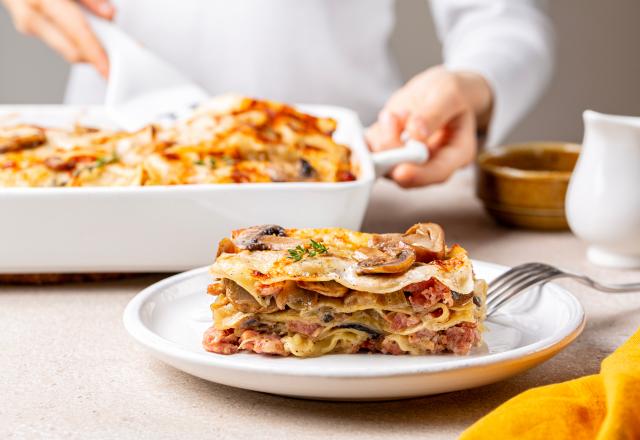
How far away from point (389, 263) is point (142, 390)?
0.42 metres

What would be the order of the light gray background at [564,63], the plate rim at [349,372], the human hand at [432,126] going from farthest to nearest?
the light gray background at [564,63], the human hand at [432,126], the plate rim at [349,372]

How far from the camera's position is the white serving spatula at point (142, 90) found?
8.46 feet

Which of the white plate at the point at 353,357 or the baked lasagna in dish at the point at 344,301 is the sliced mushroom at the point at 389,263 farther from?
the white plate at the point at 353,357

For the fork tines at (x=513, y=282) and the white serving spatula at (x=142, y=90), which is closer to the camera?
the fork tines at (x=513, y=282)

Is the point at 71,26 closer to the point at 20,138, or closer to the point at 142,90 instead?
the point at 142,90

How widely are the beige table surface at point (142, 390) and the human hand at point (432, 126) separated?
1.87 feet

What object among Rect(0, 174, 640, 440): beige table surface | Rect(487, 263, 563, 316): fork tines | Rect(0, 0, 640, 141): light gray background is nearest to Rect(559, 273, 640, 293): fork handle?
Rect(0, 174, 640, 440): beige table surface

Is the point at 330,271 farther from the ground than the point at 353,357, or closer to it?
farther from the ground

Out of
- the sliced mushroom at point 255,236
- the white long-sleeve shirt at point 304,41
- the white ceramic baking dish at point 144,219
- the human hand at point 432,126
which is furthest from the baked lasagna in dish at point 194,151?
the white long-sleeve shirt at point 304,41

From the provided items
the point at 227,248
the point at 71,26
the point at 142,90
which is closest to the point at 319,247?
the point at 227,248

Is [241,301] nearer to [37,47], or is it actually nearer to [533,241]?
[533,241]

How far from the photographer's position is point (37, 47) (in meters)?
5.36

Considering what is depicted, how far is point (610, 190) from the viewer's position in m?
2.07

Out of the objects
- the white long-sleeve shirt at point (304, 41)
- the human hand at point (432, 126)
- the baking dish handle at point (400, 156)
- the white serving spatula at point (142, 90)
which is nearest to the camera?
the baking dish handle at point (400, 156)
